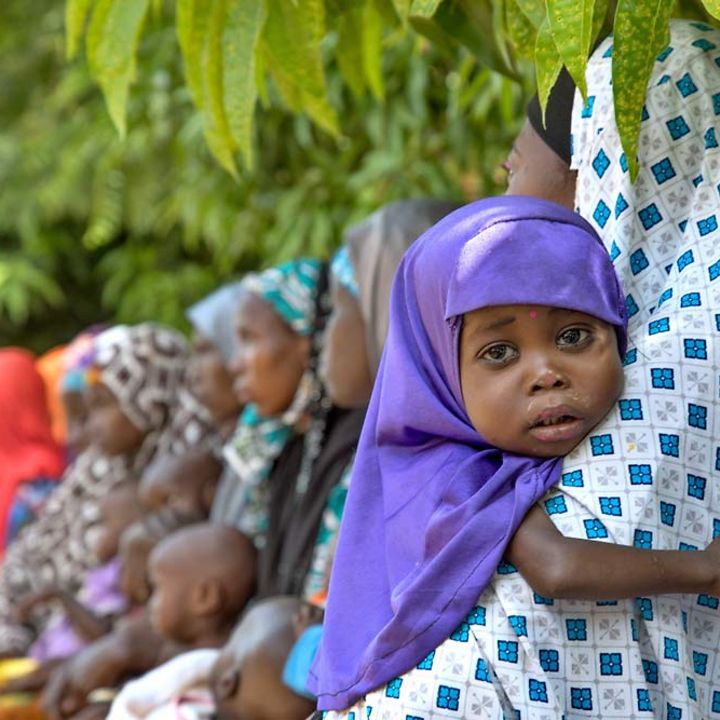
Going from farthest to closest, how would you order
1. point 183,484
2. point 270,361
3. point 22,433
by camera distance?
point 22,433 < point 183,484 < point 270,361

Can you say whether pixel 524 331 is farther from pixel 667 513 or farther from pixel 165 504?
pixel 165 504

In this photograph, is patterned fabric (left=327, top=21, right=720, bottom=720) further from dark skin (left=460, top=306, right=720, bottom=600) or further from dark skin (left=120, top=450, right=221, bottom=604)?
dark skin (left=120, top=450, right=221, bottom=604)

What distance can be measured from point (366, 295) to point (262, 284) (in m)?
0.93

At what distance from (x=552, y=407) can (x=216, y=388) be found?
3111mm

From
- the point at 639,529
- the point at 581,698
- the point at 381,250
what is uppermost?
the point at 381,250

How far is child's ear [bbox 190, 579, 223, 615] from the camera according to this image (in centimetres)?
396

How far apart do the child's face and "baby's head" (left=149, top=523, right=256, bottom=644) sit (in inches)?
84.5

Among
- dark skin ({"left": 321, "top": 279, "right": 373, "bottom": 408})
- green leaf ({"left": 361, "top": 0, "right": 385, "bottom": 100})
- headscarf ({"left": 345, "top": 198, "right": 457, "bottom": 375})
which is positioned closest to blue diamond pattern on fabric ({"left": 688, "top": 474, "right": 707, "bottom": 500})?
green leaf ({"left": 361, "top": 0, "right": 385, "bottom": 100})

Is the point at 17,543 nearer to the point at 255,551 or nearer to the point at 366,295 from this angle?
the point at 255,551

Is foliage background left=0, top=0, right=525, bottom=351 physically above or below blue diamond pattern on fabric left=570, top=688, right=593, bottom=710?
above

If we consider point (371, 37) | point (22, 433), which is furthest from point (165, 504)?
point (371, 37)

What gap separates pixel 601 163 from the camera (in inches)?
86.8

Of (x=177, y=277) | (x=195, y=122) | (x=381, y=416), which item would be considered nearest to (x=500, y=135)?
(x=195, y=122)

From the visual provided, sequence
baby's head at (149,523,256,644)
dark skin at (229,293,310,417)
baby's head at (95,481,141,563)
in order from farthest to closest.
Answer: baby's head at (95,481,141,563) → dark skin at (229,293,310,417) → baby's head at (149,523,256,644)
